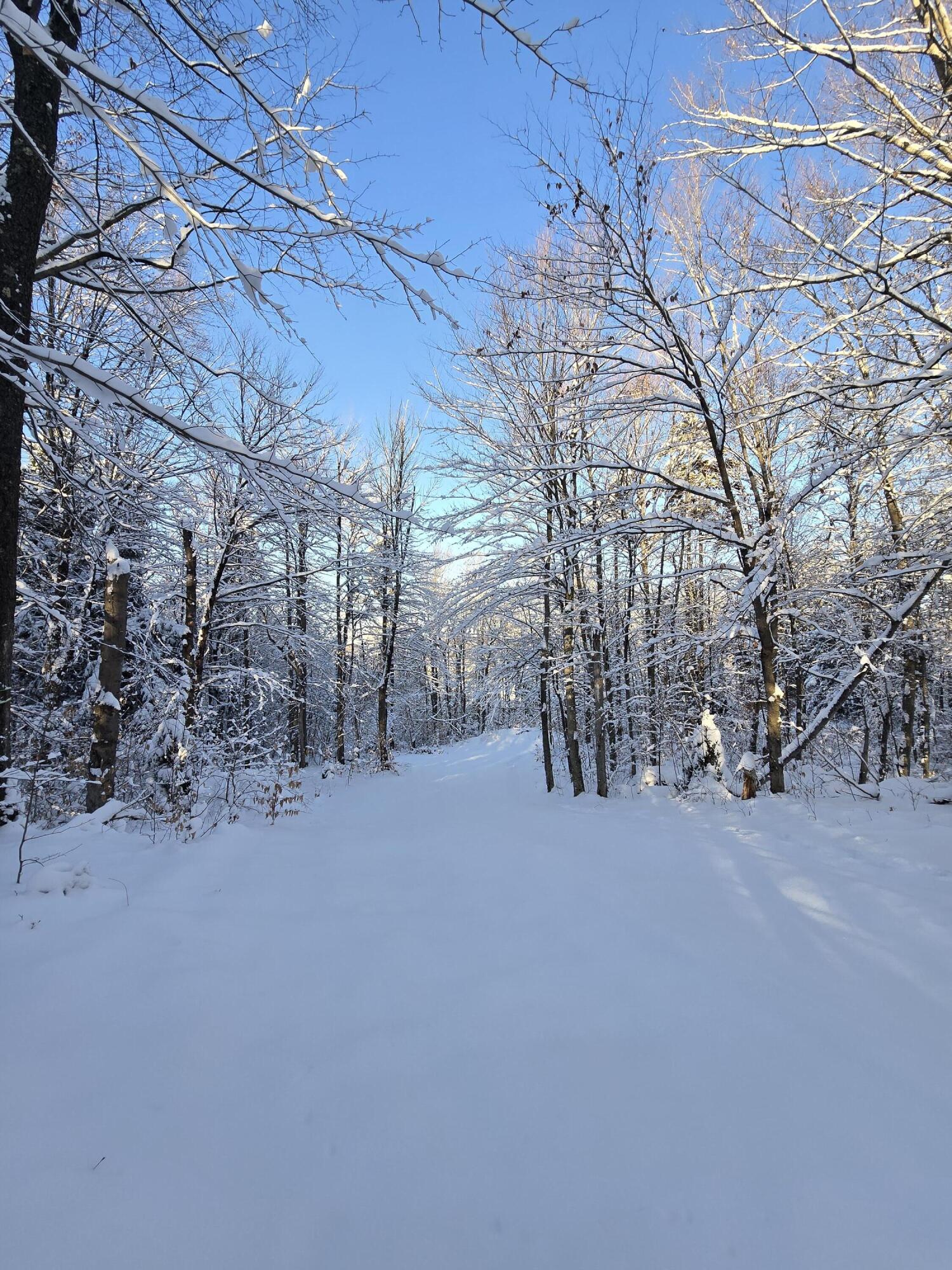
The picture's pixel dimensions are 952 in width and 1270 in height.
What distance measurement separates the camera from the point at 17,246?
10.9 feet

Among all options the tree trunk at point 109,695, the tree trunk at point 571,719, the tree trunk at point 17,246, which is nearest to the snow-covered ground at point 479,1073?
the tree trunk at point 17,246

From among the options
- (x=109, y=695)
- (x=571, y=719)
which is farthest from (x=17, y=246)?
(x=571, y=719)

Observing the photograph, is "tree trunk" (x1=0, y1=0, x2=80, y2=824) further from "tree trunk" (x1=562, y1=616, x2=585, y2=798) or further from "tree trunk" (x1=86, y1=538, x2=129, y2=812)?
"tree trunk" (x1=562, y1=616, x2=585, y2=798)

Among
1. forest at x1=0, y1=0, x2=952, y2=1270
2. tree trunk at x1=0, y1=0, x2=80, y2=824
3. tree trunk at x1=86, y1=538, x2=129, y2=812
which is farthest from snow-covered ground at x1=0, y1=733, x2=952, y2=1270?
tree trunk at x1=86, y1=538, x2=129, y2=812

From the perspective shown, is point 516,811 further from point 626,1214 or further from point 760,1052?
point 626,1214

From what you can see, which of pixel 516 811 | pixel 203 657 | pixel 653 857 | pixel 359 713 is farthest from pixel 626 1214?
pixel 359 713

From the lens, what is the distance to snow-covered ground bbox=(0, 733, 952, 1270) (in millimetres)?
1294

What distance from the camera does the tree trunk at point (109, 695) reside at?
19.2ft

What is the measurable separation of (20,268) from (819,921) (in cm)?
593

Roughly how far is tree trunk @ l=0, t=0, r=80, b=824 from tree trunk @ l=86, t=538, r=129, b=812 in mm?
2428

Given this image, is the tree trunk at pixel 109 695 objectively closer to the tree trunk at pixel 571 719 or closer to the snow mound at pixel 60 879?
the snow mound at pixel 60 879

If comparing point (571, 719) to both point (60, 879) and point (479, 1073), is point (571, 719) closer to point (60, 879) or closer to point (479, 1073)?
point (60, 879)

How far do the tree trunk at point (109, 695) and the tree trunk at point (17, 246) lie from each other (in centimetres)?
243

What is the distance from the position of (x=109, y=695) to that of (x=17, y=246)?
4135mm
